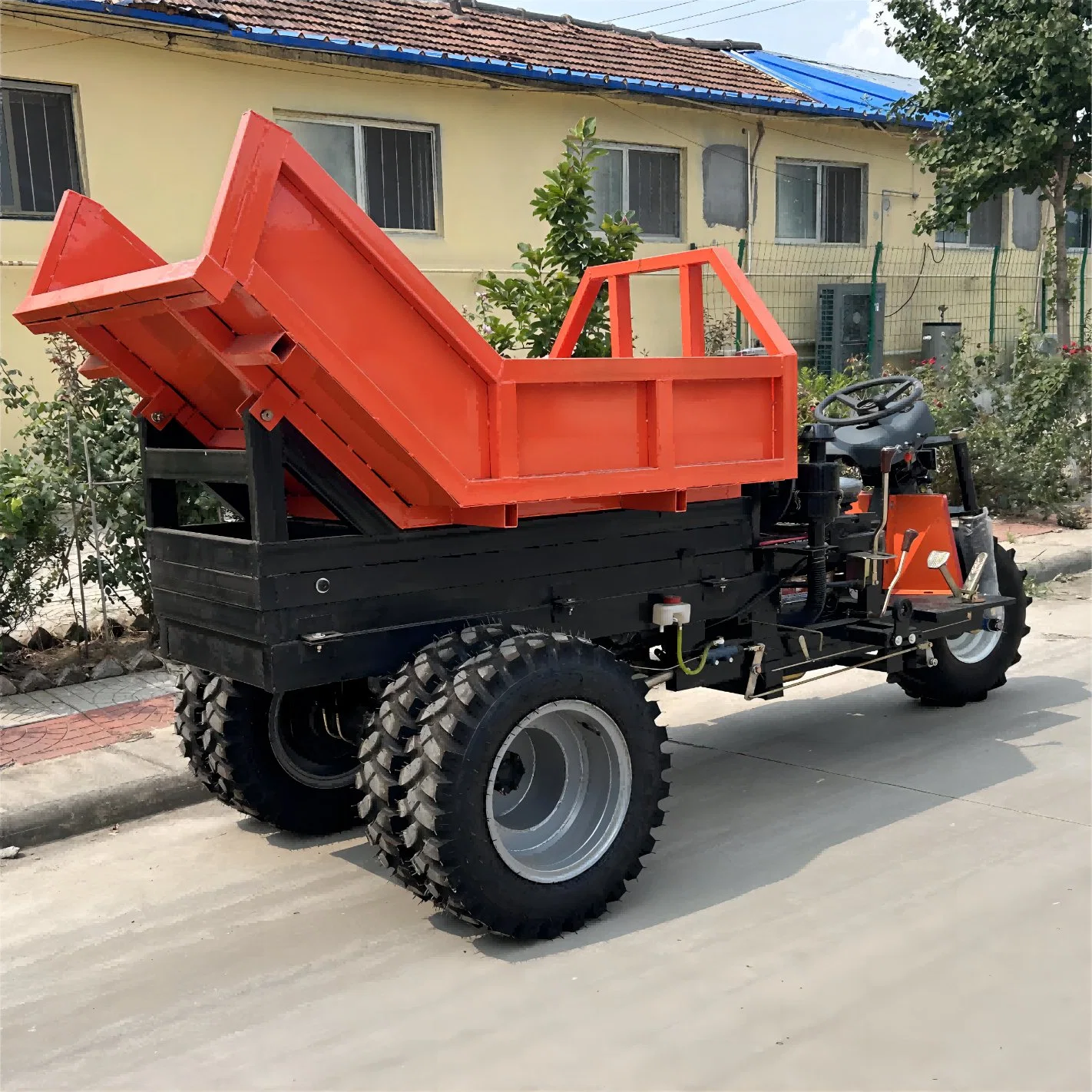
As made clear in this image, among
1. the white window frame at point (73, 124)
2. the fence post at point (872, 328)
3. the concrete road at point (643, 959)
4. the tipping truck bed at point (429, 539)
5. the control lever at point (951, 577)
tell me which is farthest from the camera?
the fence post at point (872, 328)

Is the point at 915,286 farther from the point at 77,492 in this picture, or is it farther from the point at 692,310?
the point at 77,492

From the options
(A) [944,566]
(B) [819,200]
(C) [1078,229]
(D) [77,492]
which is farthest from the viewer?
(C) [1078,229]

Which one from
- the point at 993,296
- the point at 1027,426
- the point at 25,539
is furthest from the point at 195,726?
the point at 993,296

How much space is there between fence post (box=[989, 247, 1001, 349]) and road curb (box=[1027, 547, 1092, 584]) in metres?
7.49

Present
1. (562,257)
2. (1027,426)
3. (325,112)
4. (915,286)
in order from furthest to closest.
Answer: (915,286) → (1027,426) → (325,112) → (562,257)

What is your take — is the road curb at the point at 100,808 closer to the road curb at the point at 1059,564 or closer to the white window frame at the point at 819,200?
the road curb at the point at 1059,564

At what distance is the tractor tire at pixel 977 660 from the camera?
6.11 meters

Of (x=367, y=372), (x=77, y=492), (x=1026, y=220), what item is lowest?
(x=77, y=492)

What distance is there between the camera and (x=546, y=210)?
7.36 metres

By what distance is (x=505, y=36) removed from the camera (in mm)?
13039

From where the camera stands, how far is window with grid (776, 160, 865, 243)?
15125mm

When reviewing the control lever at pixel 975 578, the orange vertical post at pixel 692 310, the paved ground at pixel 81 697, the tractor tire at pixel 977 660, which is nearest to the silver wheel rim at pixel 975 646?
the tractor tire at pixel 977 660

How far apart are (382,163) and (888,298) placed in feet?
25.6

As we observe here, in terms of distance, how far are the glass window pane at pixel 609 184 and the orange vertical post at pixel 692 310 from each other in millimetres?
8197
